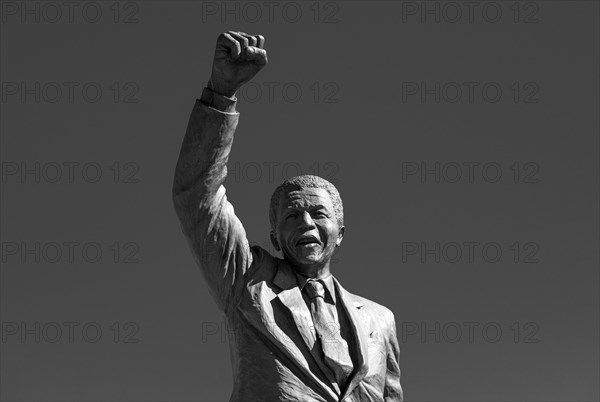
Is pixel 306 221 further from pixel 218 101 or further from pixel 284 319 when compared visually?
pixel 218 101

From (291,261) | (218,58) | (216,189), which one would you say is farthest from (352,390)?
(218,58)

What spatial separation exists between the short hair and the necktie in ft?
1.71

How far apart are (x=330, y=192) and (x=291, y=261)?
567mm

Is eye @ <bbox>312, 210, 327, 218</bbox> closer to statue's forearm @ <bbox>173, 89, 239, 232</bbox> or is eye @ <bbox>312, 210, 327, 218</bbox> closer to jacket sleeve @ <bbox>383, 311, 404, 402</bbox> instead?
statue's forearm @ <bbox>173, 89, 239, 232</bbox>

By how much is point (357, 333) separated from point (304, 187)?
3.58 ft

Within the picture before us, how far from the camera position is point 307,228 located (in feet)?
27.3

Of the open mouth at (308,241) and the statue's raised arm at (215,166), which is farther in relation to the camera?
the open mouth at (308,241)

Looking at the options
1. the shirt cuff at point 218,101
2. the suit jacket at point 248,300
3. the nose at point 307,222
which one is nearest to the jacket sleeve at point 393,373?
the suit jacket at point 248,300

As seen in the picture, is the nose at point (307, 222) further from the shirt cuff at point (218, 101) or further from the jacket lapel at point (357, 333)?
the shirt cuff at point (218, 101)

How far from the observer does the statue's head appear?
8344 mm

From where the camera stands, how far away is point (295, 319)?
26.6 feet

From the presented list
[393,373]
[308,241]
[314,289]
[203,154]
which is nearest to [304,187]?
[308,241]

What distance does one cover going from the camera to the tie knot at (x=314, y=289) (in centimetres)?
838

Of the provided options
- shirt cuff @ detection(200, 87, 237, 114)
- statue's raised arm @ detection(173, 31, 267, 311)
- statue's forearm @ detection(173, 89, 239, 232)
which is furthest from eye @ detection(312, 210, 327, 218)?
shirt cuff @ detection(200, 87, 237, 114)
